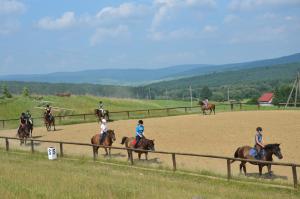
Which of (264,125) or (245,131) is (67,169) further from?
(264,125)

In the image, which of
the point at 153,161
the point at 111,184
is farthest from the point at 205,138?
the point at 111,184

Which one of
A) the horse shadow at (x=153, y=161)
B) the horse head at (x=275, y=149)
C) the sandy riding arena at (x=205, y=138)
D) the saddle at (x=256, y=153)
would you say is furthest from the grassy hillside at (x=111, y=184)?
the sandy riding arena at (x=205, y=138)

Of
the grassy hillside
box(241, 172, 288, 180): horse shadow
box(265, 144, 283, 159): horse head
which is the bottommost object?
box(241, 172, 288, 180): horse shadow

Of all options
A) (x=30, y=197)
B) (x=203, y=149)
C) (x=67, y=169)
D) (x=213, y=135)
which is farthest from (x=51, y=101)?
(x=30, y=197)

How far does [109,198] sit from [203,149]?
14.9m

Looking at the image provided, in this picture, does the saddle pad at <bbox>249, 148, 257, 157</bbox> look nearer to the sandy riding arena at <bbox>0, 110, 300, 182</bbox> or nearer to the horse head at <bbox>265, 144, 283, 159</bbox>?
the horse head at <bbox>265, 144, 283, 159</bbox>

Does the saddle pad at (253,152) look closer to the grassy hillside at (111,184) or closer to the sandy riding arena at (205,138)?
the sandy riding arena at (205,138)

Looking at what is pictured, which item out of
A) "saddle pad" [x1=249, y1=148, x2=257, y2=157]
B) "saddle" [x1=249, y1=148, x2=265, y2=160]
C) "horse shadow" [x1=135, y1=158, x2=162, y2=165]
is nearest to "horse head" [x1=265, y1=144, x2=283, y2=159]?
"saddle" [x1=249, y1=148, x2=265, y2=160]

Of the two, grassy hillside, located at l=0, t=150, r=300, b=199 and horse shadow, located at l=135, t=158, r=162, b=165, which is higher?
grassy hillside, located at l=0, t=150, r=300, b=199

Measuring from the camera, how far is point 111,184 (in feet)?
53.1

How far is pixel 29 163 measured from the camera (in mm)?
23062

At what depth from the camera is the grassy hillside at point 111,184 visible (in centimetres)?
1429

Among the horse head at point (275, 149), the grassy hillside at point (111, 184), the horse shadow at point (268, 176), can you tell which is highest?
the horse head at point (275, 149)

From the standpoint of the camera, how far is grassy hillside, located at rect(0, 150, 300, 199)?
14.3 metres
